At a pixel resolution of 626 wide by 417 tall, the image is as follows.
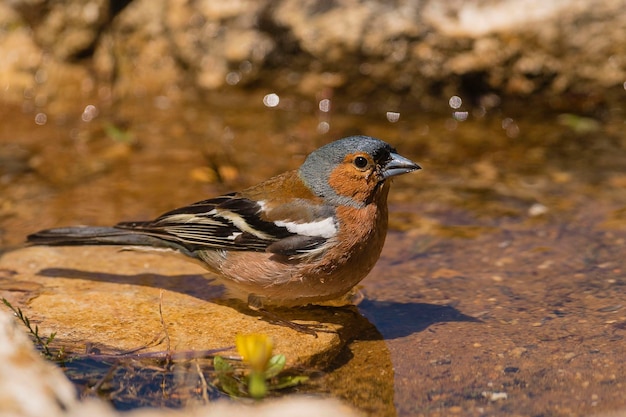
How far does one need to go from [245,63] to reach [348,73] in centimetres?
96

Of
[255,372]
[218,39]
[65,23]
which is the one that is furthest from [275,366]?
[65,23]

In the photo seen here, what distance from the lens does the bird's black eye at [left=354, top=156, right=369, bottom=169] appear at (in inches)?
186

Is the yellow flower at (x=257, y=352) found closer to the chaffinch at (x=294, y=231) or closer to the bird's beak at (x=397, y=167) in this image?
the chaffinch at (x=294, y=231)

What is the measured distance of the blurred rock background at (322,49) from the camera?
766cm

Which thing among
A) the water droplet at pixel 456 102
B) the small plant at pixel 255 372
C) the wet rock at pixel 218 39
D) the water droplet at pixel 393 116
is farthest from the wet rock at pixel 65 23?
the small plant at pixel 255 372

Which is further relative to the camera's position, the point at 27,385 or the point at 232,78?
the point at 232,78

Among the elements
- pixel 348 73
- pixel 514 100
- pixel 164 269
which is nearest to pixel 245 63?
pixel 348 73

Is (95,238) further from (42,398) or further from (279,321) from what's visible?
(42,398)

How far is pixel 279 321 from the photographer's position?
4598 mm

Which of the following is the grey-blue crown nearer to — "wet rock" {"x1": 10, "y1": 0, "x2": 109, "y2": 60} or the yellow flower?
the yellow flower

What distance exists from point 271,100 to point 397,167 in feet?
12.3

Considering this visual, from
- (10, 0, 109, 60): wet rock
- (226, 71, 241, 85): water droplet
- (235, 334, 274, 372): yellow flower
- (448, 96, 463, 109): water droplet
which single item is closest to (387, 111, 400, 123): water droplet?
(448, 96, 463, 109): water droplet

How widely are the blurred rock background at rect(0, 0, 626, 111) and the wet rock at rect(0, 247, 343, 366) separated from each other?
10.3ft

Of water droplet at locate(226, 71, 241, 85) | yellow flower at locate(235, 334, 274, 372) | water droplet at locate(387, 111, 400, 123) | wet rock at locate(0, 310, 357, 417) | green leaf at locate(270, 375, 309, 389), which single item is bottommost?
green leaf at locate(270, 375, 309, 389)
